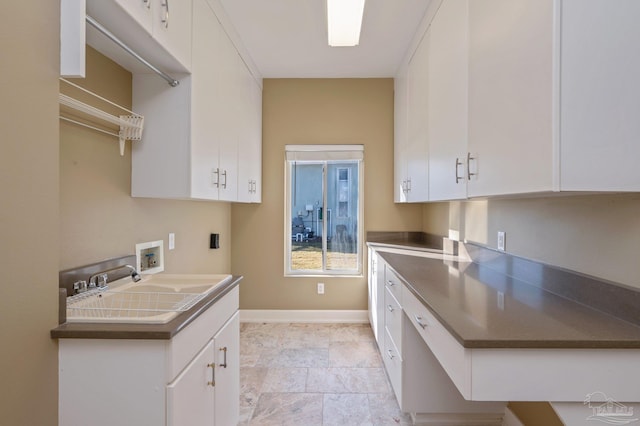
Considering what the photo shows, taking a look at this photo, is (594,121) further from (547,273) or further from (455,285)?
(455,285)

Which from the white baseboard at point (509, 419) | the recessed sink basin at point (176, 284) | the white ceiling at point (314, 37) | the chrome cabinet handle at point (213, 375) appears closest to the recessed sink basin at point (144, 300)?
the recessed sink basin at point (176, 284)

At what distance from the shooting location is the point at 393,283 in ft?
7.09

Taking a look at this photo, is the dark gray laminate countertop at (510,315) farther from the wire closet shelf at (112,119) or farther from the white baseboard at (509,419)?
the wire closet shelf at (112,119)

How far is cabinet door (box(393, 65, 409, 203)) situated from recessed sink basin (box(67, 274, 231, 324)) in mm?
1981

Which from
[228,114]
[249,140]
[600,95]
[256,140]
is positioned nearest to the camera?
[600,95]

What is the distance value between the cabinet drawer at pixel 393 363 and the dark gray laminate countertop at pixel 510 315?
1.86 ft

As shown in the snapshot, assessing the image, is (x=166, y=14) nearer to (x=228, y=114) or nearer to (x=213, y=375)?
(x=228, y=114)

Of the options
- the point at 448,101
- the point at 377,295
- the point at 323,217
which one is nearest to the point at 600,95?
the point at 448,101

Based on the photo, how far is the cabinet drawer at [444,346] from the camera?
1.03m

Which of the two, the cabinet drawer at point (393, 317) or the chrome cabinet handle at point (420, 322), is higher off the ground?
the chrome cabinet handle at point (420, 322)

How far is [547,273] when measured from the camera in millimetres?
1508

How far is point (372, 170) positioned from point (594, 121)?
2682 millimetres

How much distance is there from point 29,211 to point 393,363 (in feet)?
6.71

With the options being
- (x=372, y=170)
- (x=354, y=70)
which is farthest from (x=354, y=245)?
(x=354, y=70)
